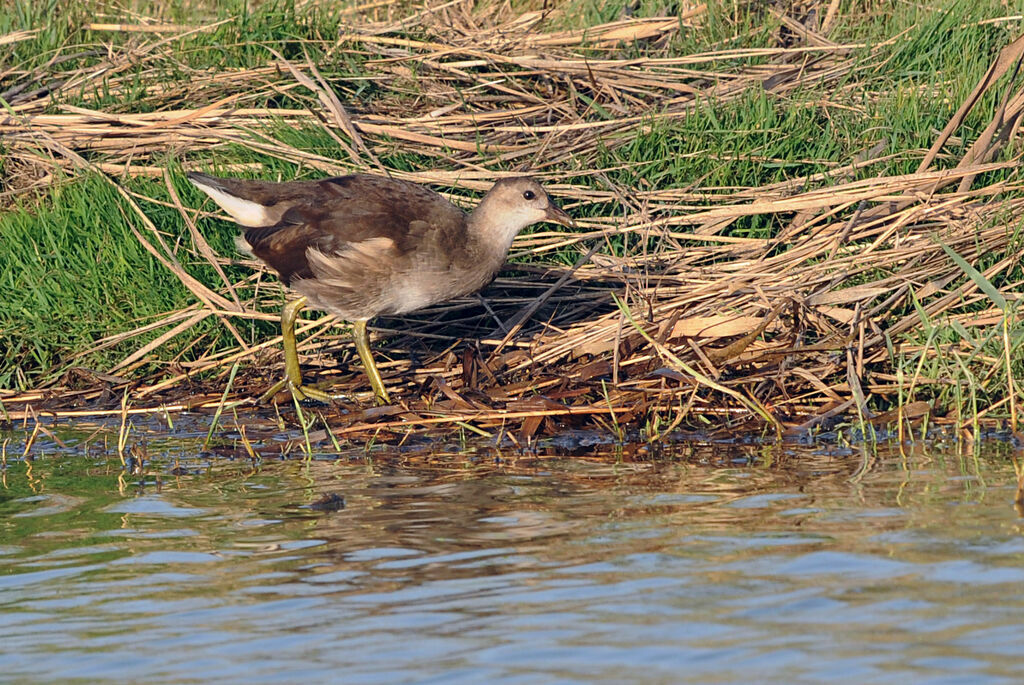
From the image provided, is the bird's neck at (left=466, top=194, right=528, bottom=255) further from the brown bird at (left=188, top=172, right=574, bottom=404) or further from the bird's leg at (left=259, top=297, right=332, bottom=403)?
the bird's leg at (left=259, top=297, right=332, bottom=403)

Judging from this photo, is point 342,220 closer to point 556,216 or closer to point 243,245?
point 243,245

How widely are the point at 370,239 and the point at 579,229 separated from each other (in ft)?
4.45

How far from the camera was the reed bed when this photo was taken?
18.5 ft

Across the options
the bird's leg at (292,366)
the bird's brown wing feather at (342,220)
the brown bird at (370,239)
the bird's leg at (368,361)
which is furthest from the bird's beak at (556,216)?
the bird's leg at (292,366)

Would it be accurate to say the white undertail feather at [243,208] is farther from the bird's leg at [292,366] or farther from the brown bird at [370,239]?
the bird's leg at [292,366]

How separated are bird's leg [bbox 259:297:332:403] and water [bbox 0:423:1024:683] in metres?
1.15

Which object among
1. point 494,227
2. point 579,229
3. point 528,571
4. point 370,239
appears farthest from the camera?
point 579,229

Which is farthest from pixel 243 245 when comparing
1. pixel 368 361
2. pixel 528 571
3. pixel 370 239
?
pixel 528 571

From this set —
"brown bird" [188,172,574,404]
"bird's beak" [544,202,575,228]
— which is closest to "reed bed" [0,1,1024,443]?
"bird's beak" [544,202,575,228]

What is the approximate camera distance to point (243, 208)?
6211mm

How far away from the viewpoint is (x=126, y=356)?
21.9ft

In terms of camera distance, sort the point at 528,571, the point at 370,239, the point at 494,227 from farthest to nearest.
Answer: the point at 494,227 → the point at 370,239 → the point at 528,571

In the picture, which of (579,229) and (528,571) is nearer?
(528,571)

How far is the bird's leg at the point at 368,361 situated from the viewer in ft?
19.9
